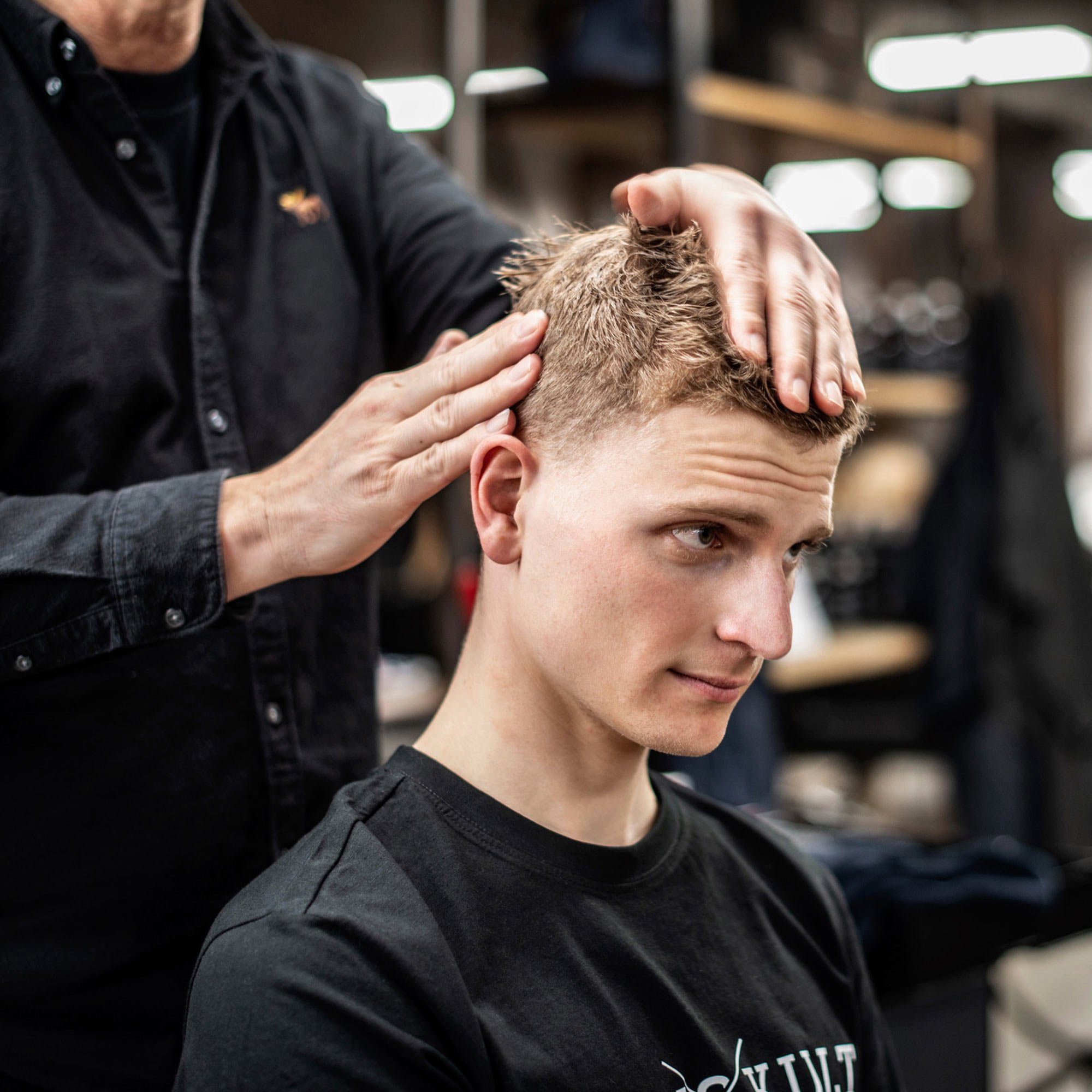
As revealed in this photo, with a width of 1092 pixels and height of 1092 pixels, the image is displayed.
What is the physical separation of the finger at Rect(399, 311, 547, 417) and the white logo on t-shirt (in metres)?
0.64

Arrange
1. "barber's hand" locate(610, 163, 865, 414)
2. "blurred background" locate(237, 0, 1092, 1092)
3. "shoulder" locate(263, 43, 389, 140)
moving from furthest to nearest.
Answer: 1. "blurred background" locate(237, 0, 1092, 1092)
2. "shoulder" locate(263, 43, 389, 140)
3. "barber's hand" locate(610, 163, 865, 414)

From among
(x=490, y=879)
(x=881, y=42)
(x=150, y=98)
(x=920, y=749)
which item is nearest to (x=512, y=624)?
(x=490, y=879)

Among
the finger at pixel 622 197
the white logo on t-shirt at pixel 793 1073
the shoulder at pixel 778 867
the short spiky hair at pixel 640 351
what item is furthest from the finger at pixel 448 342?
the white logo on t-shirt at pixel 793 1073

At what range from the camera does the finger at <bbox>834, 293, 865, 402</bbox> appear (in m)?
1.06

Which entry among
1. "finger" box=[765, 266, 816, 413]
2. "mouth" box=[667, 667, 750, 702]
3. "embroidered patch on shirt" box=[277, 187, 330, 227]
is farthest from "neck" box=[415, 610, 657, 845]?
"embroidered patch on shirt" box=[277, 187, 330, 227]

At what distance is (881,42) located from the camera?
4.36m

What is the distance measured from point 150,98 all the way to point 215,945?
0.91 meters

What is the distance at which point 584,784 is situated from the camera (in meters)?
1.18

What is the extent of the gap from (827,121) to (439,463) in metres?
2.85

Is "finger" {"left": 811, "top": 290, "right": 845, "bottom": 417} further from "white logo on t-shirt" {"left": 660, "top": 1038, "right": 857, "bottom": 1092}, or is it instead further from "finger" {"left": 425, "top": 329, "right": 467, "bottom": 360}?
"white logo on t-shirt" {"left": 660, "top": 1038, "right": 857, "bottom": 1092}

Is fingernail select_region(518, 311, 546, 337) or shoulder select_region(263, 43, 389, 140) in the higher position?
shoulder select_region(263, 43, 389, 140)

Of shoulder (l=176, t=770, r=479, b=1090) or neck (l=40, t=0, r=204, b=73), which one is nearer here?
shoulder (l=176, t=770, r=479, b=1090)

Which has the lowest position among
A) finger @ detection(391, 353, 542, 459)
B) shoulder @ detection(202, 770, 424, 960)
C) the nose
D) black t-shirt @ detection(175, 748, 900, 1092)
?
black t-shirt @ detection(175, 748, 900, 1092)

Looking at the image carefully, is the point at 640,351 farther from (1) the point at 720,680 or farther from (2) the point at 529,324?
(1) the point at 720,680
